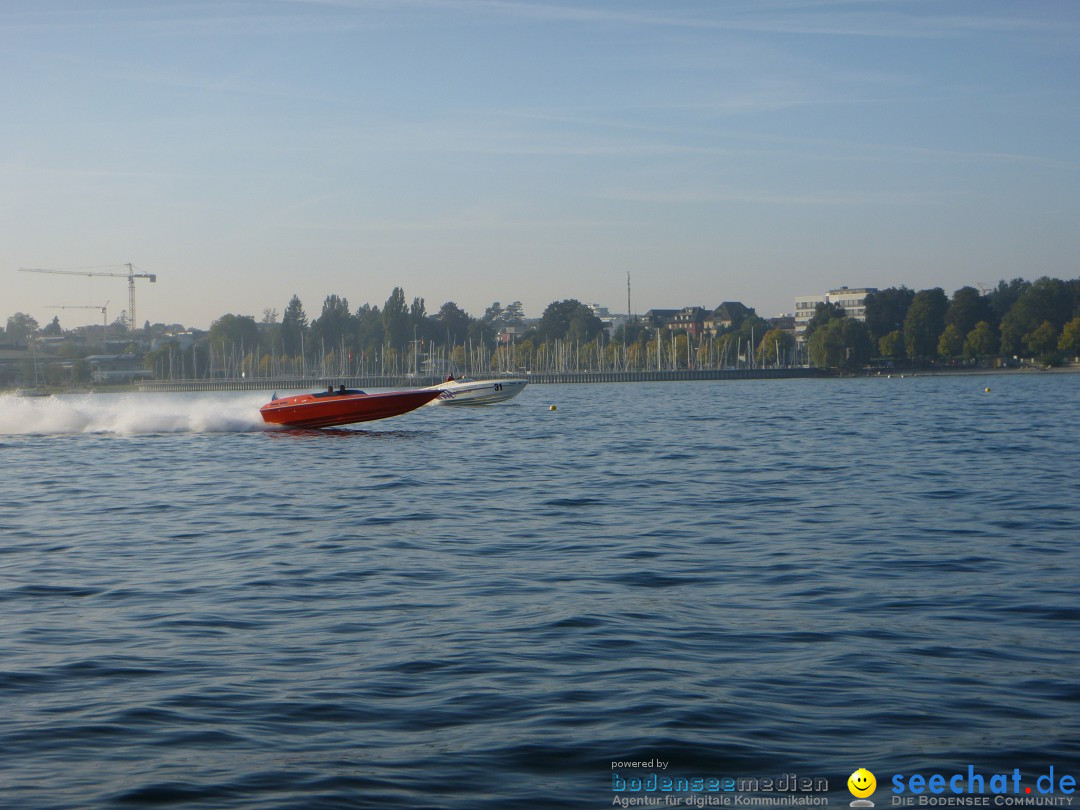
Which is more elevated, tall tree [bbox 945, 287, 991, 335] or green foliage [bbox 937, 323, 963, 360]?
tall tree [bbox 945, 287, 991, 335]

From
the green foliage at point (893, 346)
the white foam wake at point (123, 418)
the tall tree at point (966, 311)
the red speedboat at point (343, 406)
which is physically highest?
the tall tree at point (966, 311)

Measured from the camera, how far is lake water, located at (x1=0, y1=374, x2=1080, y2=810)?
756cm

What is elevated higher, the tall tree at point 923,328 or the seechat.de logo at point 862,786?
the tall tree at point 923,328

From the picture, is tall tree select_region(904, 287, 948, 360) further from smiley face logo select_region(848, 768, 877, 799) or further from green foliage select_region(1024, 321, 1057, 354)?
smiley face logo select_region(848, 768, 877, 799)

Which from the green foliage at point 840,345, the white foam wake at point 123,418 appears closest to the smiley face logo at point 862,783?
the white foam wake at point 123,418

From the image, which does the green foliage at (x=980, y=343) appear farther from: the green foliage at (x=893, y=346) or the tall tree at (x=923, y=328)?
the green foliage at (x=893, y=346)

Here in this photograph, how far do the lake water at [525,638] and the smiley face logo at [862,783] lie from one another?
0.10 m

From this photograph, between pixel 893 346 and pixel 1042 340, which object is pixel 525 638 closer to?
pixel 1042 340

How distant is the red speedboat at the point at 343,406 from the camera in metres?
42.6

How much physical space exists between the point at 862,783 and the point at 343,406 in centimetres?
3692

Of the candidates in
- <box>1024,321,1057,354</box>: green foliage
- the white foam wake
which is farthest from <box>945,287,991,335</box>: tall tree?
the white foam wake

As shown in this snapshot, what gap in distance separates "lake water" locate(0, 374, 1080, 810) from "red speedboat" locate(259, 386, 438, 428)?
55.8 feet

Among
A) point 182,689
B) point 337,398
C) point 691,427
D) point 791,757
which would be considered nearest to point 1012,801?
point 791,757

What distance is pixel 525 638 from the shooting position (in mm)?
10906
